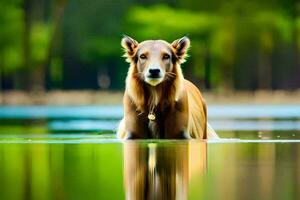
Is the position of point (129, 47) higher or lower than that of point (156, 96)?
higher

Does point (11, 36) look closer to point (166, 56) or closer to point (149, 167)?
point (166, 56)

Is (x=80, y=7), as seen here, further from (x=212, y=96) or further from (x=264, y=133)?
(x=264, y=133)

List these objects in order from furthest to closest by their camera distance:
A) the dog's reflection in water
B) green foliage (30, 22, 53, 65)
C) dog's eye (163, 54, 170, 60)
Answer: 1. green foliage (30, 22, 53, 65)
2. dog's eye (163, 54, 170, 60)
3. the dog's reflection in water

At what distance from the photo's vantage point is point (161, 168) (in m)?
10.7

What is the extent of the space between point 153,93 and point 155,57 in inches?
14.2

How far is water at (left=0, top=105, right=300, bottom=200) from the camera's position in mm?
8938

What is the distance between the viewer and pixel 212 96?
46.7 metres

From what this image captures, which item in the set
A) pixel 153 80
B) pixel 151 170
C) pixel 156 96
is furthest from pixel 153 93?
pixel 151 170

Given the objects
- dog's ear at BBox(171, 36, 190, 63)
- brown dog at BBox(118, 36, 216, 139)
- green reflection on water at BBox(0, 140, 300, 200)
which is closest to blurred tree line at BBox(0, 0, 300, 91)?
dog's ear at BBox(171, 36, 190, 63)

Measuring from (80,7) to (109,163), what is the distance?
3722 cm

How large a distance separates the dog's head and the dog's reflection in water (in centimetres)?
70

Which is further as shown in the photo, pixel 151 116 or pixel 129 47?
pixel 129 47

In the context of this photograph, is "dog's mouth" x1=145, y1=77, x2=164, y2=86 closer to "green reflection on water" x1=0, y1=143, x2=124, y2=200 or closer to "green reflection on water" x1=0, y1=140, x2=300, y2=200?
"green reflection on water" x1=0, y1=140, x2=300, y2=200

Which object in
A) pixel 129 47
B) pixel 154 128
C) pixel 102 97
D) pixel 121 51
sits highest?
pixel 121 51
